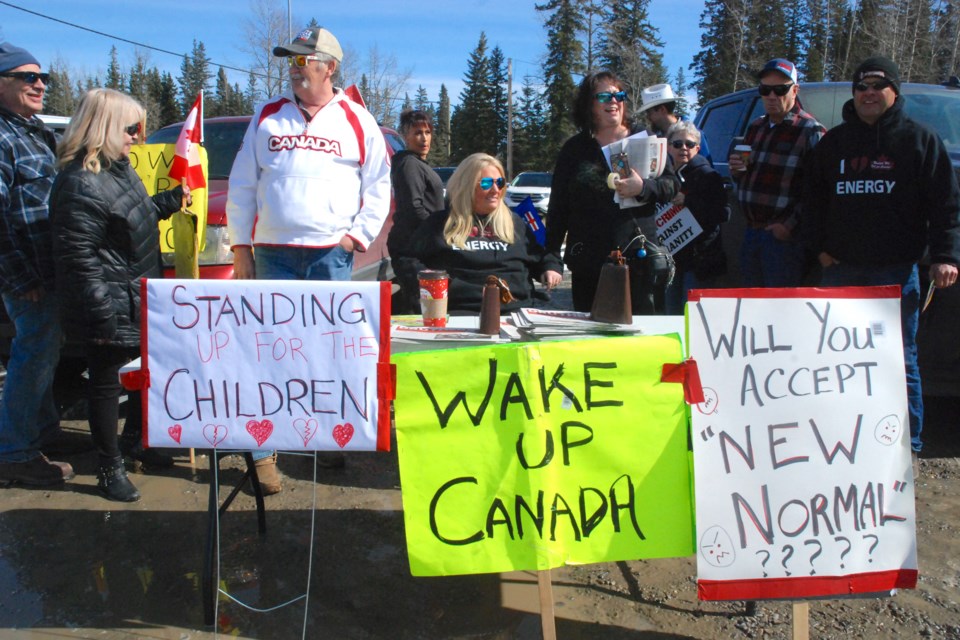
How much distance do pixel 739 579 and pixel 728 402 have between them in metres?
0.54

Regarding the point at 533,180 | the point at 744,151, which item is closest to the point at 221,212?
the point at 744,151

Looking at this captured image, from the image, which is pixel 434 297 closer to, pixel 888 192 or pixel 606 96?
pixel 606 96

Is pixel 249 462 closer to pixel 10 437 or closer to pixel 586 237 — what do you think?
pixel 10 437

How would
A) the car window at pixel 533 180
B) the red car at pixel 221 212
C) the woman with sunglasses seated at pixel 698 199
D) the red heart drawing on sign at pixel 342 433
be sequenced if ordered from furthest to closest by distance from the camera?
the car window at pixel 533 180, the red car at pixel 221 212, the woman with sunglasses seated at pixel 698 199, the red heart drawing on sign at pixel 342 433

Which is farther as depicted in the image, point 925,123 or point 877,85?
point 925,123

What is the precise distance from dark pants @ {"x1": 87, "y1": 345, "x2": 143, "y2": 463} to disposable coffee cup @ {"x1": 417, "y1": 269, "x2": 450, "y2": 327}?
1.49 m

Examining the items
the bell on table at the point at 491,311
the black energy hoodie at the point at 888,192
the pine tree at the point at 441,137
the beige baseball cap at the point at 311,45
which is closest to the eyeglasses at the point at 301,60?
the beige baseball cap at the point at 311,45

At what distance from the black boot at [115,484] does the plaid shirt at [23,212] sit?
898 millimetres

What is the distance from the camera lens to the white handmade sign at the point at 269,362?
2.35 meters

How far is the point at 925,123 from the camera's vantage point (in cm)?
457

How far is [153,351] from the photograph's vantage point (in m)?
2.39

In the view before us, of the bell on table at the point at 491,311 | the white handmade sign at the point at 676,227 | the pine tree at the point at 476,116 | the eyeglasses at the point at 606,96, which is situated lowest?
the bell on table at the point at 491,311

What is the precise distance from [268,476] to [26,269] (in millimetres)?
1481

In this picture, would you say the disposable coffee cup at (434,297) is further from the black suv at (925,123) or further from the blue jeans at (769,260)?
the black suv at (925,123)
